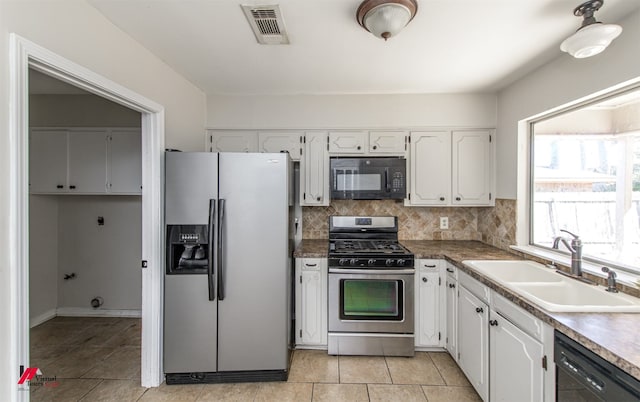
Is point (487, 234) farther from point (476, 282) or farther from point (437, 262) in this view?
point (476, 282)

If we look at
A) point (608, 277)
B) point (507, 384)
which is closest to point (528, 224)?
point (608, 277)

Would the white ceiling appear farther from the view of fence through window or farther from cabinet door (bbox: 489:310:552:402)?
cabinet door (bbox: 489:310:552:402)

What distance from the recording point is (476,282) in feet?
6.31

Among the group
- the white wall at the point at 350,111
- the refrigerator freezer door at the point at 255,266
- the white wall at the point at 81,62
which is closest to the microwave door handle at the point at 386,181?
the white wall at the point at 350,111

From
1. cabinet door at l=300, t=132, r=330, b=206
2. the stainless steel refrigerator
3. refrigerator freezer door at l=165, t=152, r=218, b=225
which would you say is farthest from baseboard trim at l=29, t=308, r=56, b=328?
cabinet door at l=300, t=132, r=330, b=206

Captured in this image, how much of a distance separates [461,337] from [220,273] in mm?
1961

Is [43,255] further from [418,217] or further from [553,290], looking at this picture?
[553,290]

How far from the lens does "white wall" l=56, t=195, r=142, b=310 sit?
10.5 ft

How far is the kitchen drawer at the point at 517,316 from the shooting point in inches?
52.3

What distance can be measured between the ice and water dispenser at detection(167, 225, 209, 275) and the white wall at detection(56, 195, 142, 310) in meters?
1.50

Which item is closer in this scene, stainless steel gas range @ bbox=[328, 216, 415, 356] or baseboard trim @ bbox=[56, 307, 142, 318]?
stainless steel gas range @ bbox=[328, 216, 415, 356]

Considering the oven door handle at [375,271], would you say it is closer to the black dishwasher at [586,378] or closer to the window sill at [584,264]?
the window sill at [584,264]

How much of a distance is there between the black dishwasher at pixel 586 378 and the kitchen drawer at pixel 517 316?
12cm

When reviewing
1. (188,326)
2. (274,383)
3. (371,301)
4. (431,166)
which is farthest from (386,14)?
(274,383)
